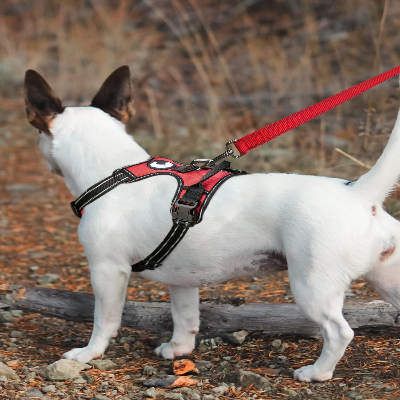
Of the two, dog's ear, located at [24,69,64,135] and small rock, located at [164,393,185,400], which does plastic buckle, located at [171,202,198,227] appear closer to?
small rock, located at [164,393,185,400]

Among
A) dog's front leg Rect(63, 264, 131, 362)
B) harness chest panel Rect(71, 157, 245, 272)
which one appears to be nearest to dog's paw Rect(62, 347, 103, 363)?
dog's front leg Rect(63, 264, 131, 362)

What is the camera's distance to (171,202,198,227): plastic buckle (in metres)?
2.76

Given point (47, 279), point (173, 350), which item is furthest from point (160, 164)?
point (47, 279)

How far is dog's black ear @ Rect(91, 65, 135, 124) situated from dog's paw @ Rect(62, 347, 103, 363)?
1235 mm

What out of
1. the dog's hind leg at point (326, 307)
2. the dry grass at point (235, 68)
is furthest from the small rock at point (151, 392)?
the dry grass at point (235, 68)

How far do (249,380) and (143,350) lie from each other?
761 mm

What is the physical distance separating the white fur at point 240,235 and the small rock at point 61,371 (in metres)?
0.18

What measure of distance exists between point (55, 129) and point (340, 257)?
1621 millimetres

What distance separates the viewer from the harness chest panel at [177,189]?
2.79 metres

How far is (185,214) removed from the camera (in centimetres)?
277

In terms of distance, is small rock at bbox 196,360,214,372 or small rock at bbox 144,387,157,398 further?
small rock at bbox 196,360,214,372

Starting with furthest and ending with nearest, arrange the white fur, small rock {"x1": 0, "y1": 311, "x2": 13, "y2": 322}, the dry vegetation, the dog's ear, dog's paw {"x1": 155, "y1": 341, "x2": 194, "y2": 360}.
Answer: small rock {"x1": 0, "y1": 311, "x2": 13, "y2": 322}, the dry vegetation, dog's paw {"x1": 155, "y1": 341, "x2": 194, "y2": 360}, the dog's ear, the white fur

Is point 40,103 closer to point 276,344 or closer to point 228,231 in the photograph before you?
point 228,231

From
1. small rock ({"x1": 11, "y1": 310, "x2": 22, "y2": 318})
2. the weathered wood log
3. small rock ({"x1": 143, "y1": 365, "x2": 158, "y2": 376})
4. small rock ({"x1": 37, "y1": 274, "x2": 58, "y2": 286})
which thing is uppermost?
the weathered wood log
